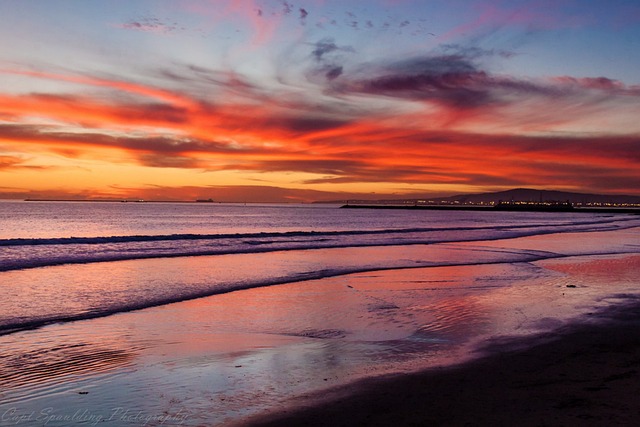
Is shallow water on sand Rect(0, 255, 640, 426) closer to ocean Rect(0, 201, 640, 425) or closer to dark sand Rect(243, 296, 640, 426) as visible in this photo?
ocean Rect(0, 201, 640, 425)

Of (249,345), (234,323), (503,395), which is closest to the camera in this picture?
(503,395)

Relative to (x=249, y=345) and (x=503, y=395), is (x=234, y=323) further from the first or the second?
(x=503, y=395)

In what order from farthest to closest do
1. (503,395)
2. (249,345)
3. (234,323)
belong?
(234,323)
(249,345)
(503,395)

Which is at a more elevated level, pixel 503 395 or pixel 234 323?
pixel 503 395

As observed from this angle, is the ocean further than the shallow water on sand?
Yes

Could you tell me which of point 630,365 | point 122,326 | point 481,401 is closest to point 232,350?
point 122,326

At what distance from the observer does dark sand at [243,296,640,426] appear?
6242mm

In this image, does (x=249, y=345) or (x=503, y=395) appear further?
(x=249, y=345)

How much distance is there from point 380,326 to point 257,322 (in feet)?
8.96

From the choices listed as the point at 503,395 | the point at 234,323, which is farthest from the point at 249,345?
the point at 503,395

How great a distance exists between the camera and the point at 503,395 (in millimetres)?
7090

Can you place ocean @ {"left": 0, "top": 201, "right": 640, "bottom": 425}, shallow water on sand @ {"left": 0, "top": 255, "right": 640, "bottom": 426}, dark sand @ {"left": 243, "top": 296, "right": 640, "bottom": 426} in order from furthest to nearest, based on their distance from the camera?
ocean @ {"left": 0, "top": 201, "right": 640, "bottom": 425} → shallow water on sand @ {"left": 0, "top": 255, "right": 640, "bottom": 426} → dark sand @ {"left": 243, "top": 296, "right": 640, "bottom": 426}

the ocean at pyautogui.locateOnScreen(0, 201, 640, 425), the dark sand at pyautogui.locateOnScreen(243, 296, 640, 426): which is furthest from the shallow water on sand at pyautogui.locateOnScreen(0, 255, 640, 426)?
the dark sand at pyautogui.locateOnScreen(243, 296, 640, 426)

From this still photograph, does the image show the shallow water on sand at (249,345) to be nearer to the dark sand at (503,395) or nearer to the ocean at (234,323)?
the ocean at (234,323)
